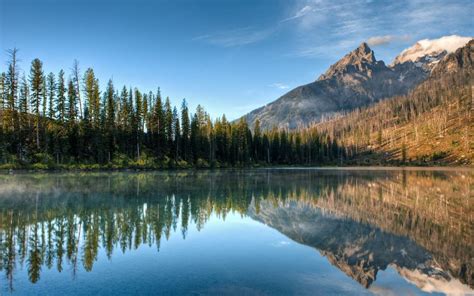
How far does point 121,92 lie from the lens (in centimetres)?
9569

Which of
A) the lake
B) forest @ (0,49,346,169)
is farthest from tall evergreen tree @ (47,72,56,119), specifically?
the lake

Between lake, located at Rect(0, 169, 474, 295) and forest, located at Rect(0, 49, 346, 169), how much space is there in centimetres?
4308

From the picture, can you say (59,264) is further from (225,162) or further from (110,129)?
(225,162)

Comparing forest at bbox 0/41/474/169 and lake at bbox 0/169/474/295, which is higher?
forest at bbox 0/41/474/169

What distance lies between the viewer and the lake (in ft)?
34.7

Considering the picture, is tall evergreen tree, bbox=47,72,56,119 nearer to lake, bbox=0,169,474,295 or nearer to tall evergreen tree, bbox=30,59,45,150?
tall evergreen tree, bbox=30,59,45,150

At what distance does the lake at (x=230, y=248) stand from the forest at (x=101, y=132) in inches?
1696

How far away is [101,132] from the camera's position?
256 feet

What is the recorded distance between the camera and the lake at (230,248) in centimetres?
1057

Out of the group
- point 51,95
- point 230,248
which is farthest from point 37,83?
point 230,248

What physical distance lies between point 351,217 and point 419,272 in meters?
10.7

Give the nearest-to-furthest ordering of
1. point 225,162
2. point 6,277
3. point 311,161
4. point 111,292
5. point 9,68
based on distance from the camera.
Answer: point 111,292 → point 6,277 → point 9,68 → point 225,162 → point 311,161

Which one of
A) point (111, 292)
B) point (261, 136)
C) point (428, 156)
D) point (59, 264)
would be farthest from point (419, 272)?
point (428, 156)

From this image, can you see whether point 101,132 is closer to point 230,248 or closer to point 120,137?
point 120,137
